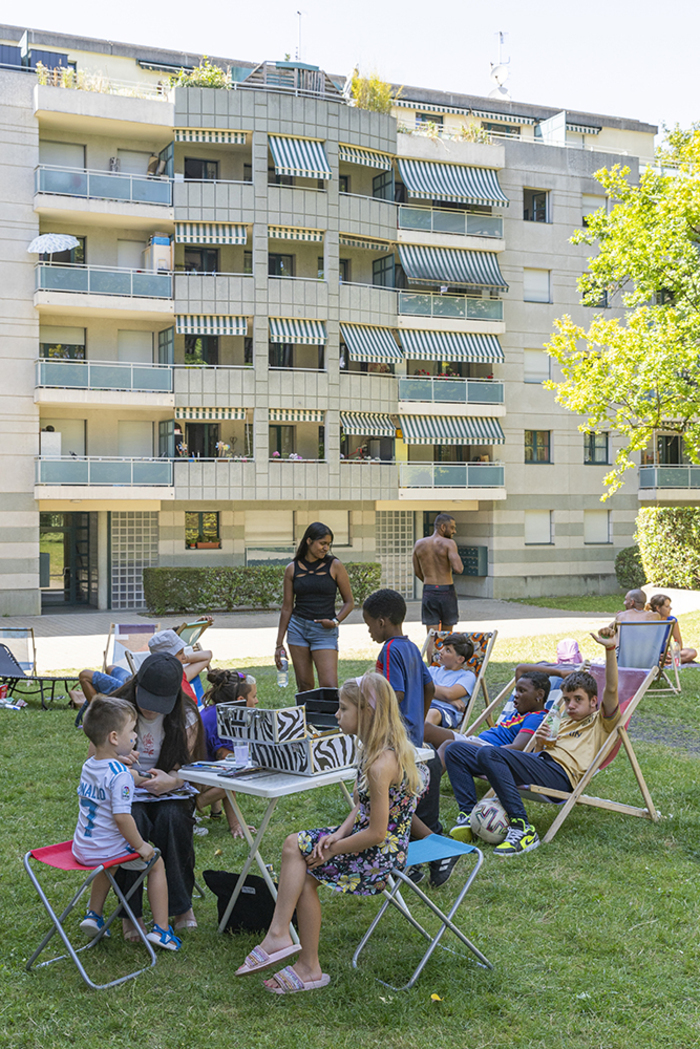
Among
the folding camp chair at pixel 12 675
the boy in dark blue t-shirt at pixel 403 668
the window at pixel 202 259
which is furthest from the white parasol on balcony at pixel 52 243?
the boy in dark blue t-shirt at pixel 403 668

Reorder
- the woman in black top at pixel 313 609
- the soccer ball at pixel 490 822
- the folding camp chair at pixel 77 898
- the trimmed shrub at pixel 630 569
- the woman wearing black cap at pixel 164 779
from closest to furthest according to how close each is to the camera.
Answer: the folding camp chair at pixel 77 898 < the woman wearing black cap at pixel 164 779 < the soccer ball at pixel 490 822 < the woman in black top at pixel 313 609 < the trimmed shrub at pixel 630 569

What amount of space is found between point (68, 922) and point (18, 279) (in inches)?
956

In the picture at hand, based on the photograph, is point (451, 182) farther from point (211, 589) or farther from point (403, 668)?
point (403, 668)

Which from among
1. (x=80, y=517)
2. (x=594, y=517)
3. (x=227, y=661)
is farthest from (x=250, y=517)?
(x=227, y=661)

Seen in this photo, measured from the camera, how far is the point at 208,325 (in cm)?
2836

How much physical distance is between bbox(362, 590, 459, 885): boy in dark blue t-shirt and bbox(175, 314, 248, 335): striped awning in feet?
76.1

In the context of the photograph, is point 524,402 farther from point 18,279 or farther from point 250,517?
point 18,279

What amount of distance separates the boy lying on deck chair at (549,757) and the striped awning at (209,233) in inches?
940

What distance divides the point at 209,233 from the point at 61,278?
14.4 ft

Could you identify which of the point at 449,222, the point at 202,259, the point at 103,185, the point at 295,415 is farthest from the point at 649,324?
the point at 103,185

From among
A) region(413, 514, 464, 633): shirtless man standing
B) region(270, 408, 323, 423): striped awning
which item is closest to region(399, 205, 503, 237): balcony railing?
region(270, 408, 323, 423): striped awning

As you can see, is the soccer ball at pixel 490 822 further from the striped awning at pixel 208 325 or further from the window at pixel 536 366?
the window at pixel 536 366

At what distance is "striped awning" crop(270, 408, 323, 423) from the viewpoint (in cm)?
2924

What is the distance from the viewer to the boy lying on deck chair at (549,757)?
6598 millimetres
